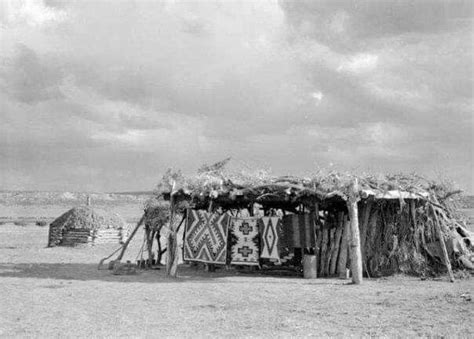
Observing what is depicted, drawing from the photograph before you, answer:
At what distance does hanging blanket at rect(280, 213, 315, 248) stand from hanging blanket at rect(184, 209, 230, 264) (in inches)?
67.1

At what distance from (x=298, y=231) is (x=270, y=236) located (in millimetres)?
841

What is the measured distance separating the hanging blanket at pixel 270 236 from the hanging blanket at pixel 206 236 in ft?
3.52

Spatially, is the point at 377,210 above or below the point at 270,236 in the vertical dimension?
above

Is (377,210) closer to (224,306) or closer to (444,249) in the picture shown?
(444,249)

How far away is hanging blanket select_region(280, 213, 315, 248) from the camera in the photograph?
16938 mm

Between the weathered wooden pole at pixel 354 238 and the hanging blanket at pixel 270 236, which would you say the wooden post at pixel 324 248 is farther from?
the weathered wooden pole at pixel 354 238

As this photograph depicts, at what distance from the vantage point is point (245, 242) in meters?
17.6

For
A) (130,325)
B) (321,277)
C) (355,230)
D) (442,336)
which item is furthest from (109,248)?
(442,336)

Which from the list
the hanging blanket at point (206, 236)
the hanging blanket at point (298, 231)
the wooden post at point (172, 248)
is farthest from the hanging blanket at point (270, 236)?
the wooden post at point (172, 248)

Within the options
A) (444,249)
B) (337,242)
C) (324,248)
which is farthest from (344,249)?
(444,249)

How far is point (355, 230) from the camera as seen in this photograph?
15.0 m

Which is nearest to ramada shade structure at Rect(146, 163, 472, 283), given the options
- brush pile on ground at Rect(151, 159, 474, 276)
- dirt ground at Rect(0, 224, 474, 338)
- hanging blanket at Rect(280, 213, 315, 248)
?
brush pile on ground at Rect(151, 159, 474, 276)

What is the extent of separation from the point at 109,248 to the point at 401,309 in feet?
60.7

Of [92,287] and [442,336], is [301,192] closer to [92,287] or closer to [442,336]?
[92,287]
